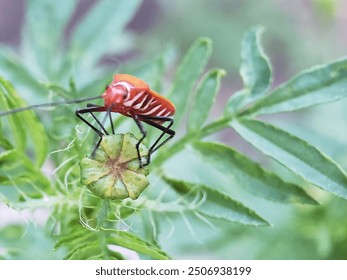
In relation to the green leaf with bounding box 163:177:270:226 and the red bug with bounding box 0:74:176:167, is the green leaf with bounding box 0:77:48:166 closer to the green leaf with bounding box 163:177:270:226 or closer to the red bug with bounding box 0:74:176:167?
the red bug with bounding box 0:74:176:167

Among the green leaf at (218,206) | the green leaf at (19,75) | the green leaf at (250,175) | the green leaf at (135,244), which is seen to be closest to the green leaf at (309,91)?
the green leaf at (250,175)

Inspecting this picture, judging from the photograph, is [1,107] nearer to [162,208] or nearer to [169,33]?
[162,208]

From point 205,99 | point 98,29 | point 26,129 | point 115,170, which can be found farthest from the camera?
point 98,29

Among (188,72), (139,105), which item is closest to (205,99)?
(188,72)

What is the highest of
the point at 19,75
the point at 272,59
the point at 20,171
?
the point at 272,59

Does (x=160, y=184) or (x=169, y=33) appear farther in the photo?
(x=169, y=33)

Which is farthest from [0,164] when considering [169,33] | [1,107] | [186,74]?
[169,33]

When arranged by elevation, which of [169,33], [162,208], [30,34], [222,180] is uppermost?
[169,33]

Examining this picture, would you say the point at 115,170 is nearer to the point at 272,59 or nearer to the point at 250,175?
the point at 250,175
